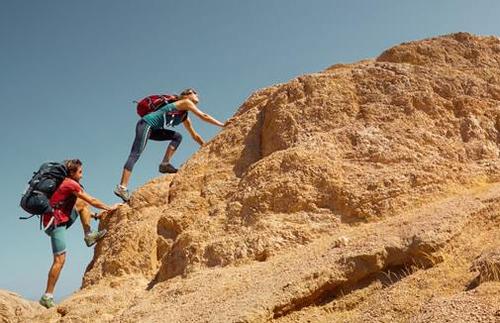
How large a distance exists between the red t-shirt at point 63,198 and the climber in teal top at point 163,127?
1105 mm

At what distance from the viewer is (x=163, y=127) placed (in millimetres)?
12133

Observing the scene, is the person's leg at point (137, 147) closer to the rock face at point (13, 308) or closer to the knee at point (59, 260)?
the knee at point (59, 260)

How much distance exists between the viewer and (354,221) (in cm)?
860

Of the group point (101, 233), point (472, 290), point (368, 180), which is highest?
point (101, 233)

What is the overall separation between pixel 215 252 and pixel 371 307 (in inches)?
128

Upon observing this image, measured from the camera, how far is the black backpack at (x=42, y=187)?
10.1 meters

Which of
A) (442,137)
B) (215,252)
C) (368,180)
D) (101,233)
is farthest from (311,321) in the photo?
(101,233)

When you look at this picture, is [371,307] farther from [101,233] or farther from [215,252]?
[101,233]

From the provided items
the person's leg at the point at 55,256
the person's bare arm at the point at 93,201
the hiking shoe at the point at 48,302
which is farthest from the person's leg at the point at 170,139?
the hiking shoe at the point at 48,302

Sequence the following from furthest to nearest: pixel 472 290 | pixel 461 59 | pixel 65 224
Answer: pixel 461 59, pixel 65 224, pixel 472 290

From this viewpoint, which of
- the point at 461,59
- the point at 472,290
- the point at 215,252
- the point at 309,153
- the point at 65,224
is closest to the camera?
the point at 472,290

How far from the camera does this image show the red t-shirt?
34.1ft

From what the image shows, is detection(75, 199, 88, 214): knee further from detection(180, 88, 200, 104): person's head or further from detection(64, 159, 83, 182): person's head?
detection(180, 88, 200, 104): person's head

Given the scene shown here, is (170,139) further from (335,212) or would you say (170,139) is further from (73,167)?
(335,212)
